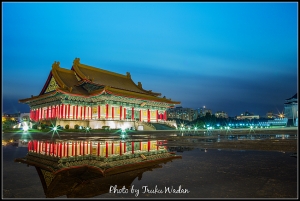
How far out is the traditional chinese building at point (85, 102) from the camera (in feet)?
125

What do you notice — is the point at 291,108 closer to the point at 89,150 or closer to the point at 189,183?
the point at 89,150

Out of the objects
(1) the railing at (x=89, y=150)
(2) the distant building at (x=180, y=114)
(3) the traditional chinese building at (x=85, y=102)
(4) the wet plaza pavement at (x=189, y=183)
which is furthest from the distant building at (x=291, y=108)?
(2) the distant building at (x=180, y=114)

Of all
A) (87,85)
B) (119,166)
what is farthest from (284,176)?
(87,85)

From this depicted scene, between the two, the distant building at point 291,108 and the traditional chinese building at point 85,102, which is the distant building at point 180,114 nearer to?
the distant building at point 291,108

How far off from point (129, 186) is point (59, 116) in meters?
36.3

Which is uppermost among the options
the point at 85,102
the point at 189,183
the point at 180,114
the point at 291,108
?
the point at 180,114

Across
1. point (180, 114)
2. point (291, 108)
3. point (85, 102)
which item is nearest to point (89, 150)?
point (85, 102)

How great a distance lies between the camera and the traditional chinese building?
3812 cm

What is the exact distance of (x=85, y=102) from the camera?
135 ft

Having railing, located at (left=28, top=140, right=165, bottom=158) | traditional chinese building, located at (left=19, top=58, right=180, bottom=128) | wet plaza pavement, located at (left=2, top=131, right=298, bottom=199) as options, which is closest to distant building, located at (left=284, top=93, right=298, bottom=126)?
traditional chinese building, located at (left=19, top=58, right=180, bottom=128)

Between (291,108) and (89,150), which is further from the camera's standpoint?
(291,108)

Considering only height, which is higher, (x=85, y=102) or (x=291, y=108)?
(x=291, y=108)

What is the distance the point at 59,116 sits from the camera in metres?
37.7

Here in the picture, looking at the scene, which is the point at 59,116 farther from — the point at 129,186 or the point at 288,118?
the point at 288,118
